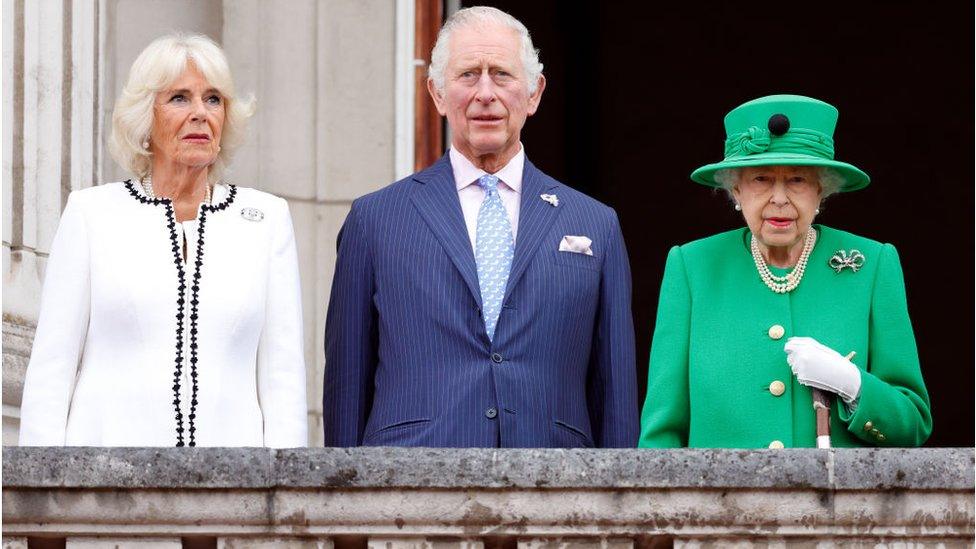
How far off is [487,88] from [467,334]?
56 cm

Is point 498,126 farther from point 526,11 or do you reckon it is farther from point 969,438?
point 969,438

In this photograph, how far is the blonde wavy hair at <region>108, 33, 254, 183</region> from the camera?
17.1 ft

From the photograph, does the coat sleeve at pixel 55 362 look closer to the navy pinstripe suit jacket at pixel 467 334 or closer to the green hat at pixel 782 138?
the navy pinstripe suit jacket at pixel 467 334

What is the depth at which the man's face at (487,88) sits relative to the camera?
5.44 metres

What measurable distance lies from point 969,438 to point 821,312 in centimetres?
657

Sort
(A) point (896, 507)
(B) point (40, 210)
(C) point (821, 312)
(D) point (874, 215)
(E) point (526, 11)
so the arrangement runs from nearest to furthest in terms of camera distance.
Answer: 1. (A) point (896, 507)
2. (C) point (821, 312)
3. (B) point (40, 210)
4. (E) point (526, 11)
5. (D) point (874, 215)

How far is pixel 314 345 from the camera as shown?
8406 millimetres

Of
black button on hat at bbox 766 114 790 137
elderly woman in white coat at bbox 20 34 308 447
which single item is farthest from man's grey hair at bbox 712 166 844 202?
elderly woman in white coat at bbox 20 34 308 447

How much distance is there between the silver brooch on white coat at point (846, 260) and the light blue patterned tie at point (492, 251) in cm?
69

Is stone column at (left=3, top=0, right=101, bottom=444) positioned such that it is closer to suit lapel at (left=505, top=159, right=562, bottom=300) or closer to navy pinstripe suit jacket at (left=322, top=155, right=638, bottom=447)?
navy pinstripe suit jacket at (left=322, top=155, right=638, bottom=447)

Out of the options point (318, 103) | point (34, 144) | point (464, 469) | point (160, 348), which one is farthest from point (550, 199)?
point (318, 103)

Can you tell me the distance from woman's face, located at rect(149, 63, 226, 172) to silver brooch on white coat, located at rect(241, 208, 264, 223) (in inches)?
5.3

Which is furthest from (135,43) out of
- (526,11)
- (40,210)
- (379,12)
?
(526,11)

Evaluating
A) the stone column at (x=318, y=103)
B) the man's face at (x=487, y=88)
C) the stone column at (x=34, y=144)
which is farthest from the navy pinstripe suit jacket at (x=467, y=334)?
the stone column at (x=318, y=103)
